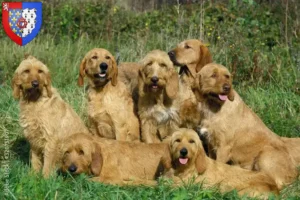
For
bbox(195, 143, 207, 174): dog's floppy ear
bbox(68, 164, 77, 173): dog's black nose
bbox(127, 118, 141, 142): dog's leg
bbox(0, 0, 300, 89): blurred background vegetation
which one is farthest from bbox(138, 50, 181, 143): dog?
bbox(0, 0, 300, 89): blurred background vegetation

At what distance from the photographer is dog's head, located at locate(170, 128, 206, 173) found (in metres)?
8.20

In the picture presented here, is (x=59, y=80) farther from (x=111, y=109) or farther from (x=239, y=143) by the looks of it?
(x=239, y=143)

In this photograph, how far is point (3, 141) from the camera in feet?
34.5

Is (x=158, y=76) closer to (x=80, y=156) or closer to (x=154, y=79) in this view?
(x=154, y=79)

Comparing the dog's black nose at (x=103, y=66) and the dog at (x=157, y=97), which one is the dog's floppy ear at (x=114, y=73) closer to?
the dog's black nose at (x=103, y=66)

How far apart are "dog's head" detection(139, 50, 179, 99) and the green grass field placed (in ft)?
5.79

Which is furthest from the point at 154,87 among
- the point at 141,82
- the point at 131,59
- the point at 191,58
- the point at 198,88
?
the point at 131,59

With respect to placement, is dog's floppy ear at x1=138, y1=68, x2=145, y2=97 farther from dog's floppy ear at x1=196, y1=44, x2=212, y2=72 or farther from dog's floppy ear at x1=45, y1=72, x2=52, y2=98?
dog's floppy ear at x1=45, y1=72, x2=52, y2=98

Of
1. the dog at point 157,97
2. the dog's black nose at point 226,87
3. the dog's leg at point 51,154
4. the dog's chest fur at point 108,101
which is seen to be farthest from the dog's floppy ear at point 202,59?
the dog's leg at point 51,154

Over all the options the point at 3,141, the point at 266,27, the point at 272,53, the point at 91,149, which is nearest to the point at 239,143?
the point at 91,149

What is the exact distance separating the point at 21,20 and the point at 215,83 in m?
5.99

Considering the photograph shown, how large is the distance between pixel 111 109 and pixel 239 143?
182 cm

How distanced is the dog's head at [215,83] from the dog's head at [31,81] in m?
1.98

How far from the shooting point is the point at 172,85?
31.8ft
